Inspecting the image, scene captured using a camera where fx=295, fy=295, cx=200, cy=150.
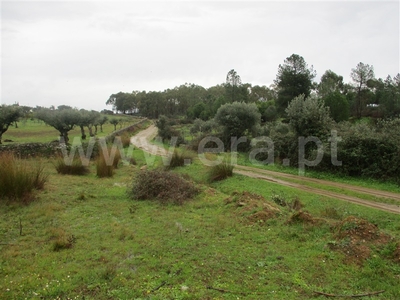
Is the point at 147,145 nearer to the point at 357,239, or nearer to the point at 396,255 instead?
the point at 357,239

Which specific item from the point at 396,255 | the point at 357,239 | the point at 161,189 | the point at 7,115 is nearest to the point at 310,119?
the point at 161,189

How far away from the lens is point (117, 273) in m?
5.89

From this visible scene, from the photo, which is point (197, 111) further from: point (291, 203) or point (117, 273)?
point (117, 273)

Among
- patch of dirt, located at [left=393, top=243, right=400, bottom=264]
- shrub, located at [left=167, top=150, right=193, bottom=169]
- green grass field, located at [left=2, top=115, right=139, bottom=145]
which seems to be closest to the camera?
patch of dirt, located at [left=393, top=243, right=400, bottom=264]

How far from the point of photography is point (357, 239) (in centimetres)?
692

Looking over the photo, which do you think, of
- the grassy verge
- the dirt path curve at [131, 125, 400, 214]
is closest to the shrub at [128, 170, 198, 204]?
the dirt path curve at [131, 125, 400, 214]

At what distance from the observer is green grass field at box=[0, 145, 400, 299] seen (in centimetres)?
537

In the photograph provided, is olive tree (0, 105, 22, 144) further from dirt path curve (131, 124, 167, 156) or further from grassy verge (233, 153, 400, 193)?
grassy verge (233, 153, 400, 193)

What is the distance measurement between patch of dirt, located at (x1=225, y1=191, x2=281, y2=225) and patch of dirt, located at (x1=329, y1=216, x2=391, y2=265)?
2.08 m

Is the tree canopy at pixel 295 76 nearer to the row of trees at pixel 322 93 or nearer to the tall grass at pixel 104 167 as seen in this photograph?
the row of trees at pixel 322 93

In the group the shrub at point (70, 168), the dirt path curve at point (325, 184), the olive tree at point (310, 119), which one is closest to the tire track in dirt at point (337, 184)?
the dirt path curve at point (325, 184)

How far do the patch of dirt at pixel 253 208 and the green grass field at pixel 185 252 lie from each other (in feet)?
0.15

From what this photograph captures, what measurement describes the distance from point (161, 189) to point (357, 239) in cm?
728

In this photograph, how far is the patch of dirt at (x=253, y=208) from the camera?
351 inches
